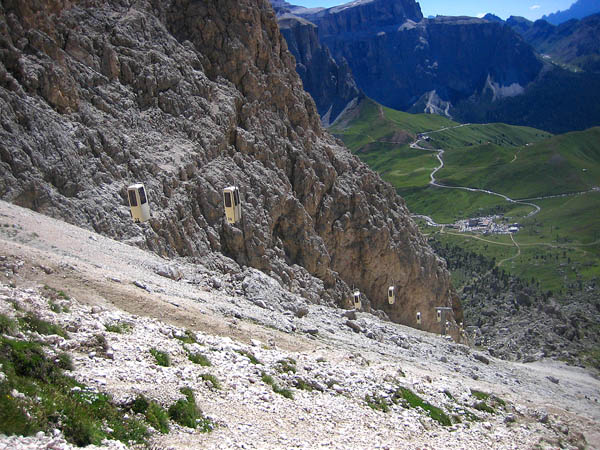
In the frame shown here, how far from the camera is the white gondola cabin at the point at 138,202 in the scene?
28.3 m

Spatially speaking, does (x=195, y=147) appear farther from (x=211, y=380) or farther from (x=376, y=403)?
(x=211, y=380)

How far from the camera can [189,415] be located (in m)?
14.4

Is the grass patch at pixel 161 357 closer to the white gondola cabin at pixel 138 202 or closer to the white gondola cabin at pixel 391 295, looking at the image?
the white gondola cabin at pixel 138 202

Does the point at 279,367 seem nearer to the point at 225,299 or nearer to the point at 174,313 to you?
the point at 174,313

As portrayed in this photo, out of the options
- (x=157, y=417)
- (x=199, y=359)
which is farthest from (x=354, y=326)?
(x=157, y=417)

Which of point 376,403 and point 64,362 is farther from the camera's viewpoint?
point 376,403

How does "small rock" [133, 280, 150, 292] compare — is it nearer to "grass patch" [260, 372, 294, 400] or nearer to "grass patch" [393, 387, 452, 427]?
"grass patch" [260, 372, 294, 400]

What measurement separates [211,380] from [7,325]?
599cm

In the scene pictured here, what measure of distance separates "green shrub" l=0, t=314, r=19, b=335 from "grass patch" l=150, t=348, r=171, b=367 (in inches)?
159

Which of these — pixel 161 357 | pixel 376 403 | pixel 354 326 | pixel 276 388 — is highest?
pixel 161 357

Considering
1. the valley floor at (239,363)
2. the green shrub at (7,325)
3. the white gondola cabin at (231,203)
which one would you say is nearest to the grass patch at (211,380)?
the valley floor at (239,363)

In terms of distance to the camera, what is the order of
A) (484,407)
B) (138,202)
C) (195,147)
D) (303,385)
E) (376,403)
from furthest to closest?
1. (195,147)
2. (138,202)
3. (484,407)
4. (376,403)
5. (303,385)

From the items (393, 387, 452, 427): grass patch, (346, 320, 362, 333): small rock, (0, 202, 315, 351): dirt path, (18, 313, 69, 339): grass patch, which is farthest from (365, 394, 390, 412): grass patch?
(346, 320, 362, 333): small rock

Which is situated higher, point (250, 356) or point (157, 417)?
point (157, 417)
